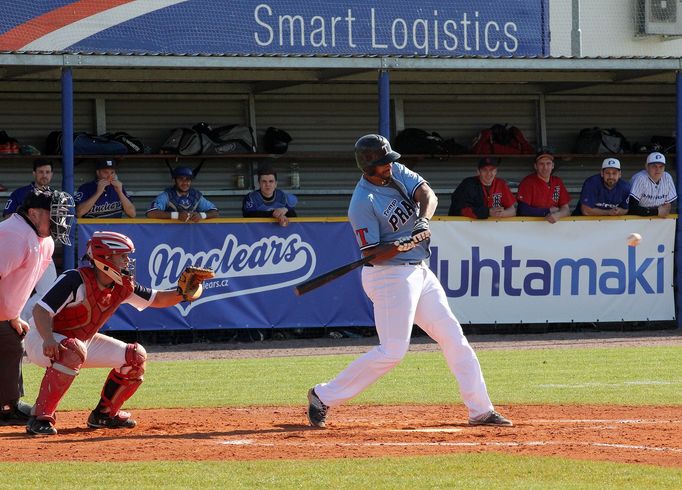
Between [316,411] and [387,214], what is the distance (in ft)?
4.68

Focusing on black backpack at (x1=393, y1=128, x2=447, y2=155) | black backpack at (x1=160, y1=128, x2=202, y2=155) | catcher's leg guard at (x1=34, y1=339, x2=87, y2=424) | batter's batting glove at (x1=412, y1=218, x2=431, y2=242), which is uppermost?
black backpack at (x1=160, y1=128, x2=202, y2=155)

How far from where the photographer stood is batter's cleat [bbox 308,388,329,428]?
326 inches

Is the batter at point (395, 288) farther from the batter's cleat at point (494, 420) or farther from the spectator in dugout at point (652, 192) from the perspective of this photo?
the spectator in dugout at point (652, 192)

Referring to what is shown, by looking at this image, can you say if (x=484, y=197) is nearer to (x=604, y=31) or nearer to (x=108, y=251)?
(x=604, y=31)

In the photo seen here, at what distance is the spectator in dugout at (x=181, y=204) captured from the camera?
1527 centimetres

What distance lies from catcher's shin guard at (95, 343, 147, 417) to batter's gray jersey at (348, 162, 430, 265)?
1764mm

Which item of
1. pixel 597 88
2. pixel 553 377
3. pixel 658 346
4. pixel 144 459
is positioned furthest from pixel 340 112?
pixel 144 459

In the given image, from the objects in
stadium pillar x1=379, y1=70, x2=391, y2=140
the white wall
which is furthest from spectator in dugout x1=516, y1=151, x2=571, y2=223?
stadium pillar x1=379, y1=70, x2=391, y2=140

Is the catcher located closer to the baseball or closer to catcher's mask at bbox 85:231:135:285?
catcher's mask at bbox 85:231:135:285

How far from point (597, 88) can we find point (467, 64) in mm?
4996

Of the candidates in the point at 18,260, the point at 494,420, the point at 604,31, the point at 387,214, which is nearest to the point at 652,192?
the point at 604,31

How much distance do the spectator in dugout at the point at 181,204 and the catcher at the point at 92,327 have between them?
22.1 feet

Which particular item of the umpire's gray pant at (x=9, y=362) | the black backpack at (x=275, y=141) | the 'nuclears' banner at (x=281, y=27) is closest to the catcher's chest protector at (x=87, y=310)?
the umpire's gray pant at (x=9, y=362)

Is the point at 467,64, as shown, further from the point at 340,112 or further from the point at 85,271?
the point at 85,271
